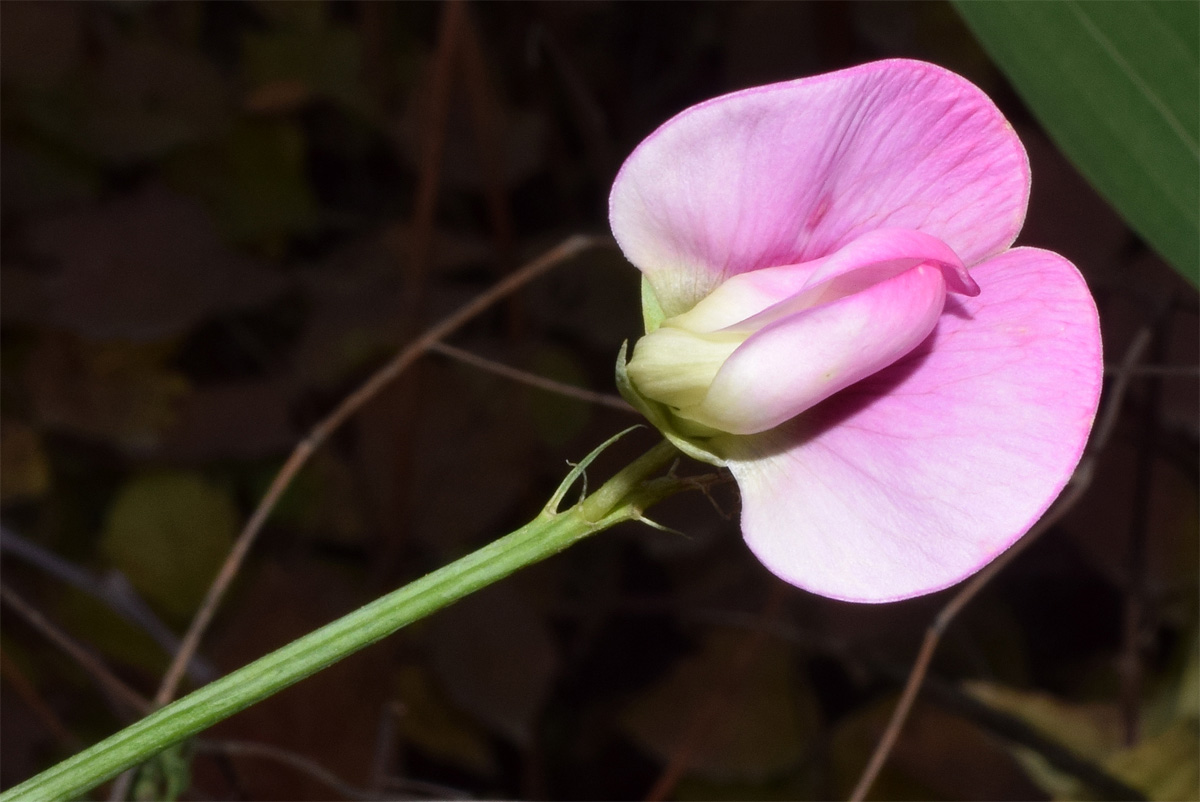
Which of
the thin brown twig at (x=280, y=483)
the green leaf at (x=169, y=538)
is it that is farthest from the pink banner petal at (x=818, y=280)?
the green leaf at (x=169, y=538)

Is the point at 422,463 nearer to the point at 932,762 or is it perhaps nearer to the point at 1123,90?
the point at 932,762

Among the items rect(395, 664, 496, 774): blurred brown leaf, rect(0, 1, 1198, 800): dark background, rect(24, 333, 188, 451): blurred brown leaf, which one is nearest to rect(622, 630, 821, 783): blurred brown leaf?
rect(0, 1, 1198, 800): dark background

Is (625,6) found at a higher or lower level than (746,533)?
higher

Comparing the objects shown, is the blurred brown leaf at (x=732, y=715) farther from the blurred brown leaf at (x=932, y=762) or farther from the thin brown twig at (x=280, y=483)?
the thin brown twig at (x=280, y=483)

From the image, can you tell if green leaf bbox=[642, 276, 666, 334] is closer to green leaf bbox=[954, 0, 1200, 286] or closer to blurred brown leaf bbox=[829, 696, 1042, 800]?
green leaf bbox=[954, 0, 1200, 286]

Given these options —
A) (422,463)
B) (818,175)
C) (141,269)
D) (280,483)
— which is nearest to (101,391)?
(141,269)

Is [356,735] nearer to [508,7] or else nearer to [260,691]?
[260,691]

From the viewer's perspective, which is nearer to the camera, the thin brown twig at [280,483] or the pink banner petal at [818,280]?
the pink banner petal at [818,280]

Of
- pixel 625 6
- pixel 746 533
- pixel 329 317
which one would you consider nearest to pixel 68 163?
pixel 329 317
